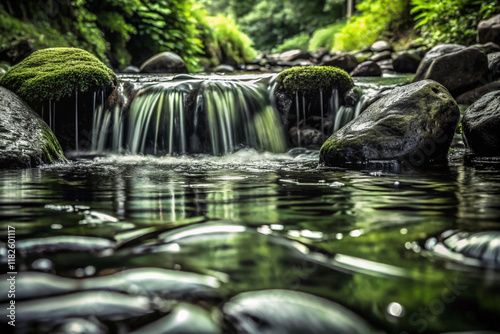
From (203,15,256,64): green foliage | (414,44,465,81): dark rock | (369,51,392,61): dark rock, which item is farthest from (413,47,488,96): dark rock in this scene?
(203,15,256,64): green foliage

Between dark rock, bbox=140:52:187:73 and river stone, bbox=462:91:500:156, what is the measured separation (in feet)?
27.5

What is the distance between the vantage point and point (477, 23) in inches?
460

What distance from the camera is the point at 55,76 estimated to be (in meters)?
6.52

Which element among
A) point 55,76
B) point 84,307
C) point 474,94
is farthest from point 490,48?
point 84,307

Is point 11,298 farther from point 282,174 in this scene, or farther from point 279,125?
point 279,125

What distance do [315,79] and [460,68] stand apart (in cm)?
276

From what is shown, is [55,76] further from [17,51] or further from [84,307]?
[84,307]

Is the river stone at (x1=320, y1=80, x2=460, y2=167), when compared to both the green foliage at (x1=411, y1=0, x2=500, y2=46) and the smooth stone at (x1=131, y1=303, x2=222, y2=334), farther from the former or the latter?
the green foliage at (x1=411, y1=0, x2=500, y2=46)

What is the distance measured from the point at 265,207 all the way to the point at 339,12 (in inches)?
1231

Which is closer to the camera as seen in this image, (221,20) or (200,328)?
(200,328)

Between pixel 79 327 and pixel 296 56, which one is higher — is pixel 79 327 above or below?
below

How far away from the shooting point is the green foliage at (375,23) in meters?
17.0

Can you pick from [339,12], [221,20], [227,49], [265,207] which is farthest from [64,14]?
[339,12]

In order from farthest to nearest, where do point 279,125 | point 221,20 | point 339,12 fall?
1. point 339,12
2. point 221,20
3. point 279,125
